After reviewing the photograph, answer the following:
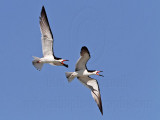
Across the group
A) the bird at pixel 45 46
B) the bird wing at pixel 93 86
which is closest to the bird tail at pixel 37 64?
the bird at pixel 45 46

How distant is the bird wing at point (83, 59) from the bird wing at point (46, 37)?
6.17 feet

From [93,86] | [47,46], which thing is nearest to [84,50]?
[47,46]

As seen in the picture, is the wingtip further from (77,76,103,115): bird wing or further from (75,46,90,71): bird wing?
(77,76,103,115): bird wing

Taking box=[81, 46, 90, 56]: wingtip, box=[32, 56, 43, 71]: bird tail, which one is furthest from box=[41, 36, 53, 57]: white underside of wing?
box=[81, 46, 90, 56]: wingtip

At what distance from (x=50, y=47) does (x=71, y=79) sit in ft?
6.78

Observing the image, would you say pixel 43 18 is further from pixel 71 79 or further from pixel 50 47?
pixel 71 79

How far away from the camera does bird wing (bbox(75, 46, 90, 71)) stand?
1535cm

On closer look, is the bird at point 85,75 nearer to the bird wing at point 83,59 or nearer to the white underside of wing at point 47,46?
the bird wing at point 83,59

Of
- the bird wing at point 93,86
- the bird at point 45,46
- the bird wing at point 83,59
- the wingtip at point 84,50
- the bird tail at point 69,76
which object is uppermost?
the bird at point 45,46

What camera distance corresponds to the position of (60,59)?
1759 cm

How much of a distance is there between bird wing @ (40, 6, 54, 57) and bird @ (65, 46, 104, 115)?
1713 millimetres

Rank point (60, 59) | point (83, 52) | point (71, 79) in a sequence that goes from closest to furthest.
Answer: point (83, 52), point (71, 79), point (60, 59)

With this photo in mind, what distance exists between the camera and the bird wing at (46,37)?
17109 mm

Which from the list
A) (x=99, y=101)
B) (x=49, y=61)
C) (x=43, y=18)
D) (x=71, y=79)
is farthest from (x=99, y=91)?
(x=43, y=18)
